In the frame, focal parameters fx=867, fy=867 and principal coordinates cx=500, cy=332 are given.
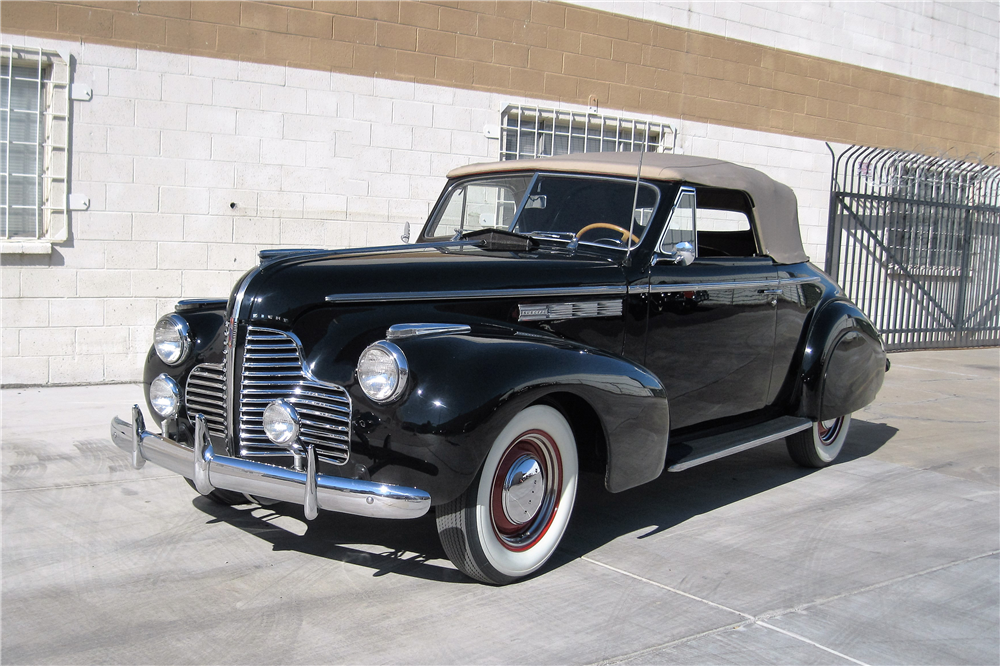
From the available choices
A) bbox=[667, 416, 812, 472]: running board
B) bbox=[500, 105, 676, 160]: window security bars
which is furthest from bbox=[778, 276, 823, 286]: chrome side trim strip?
bbox=[500, 105, 676, 160]: window security bars

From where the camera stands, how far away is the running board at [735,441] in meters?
4.14

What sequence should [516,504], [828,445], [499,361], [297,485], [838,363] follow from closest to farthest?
[297,485] < [499,361] < [516,504] < [838,363] < [828,445]

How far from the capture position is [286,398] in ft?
10.8

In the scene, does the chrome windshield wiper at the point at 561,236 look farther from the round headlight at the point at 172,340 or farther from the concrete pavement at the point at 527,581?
the round headlight at the point at 172,340

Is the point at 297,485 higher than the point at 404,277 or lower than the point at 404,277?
lower

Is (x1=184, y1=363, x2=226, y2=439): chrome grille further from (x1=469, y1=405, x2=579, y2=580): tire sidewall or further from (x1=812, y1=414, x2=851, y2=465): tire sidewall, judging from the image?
(x1=812, y1=414, x2=851, y2=465): tire sidewall

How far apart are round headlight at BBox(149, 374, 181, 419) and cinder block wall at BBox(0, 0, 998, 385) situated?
12.5 feet

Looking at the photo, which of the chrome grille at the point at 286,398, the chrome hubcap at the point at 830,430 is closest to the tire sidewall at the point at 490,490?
the chrome grille at the point at 286,398

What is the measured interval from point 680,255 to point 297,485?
7.29ft

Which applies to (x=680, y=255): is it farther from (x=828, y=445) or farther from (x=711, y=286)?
(x=828, y=445)

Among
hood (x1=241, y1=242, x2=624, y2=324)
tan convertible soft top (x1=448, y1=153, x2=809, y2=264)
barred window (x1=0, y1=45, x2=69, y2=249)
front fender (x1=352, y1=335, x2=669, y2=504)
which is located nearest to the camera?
front fender (x1=352, y1=335, x2=669, y2=504)

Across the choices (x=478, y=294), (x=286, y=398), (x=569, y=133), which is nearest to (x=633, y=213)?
(x=478, y=294)

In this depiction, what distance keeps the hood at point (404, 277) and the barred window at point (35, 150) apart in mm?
4166

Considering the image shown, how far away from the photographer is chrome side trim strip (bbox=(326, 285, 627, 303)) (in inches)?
134
